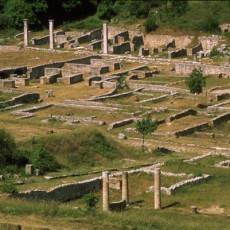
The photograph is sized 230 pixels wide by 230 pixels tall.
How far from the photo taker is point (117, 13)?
286 ft

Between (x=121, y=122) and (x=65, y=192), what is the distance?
604 inches

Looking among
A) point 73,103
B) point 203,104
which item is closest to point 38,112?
point 73,103

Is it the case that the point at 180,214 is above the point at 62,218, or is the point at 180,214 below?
below

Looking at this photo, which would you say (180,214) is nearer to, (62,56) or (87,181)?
(87,181)

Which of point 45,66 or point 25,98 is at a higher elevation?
point 45,66

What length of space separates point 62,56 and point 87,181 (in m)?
38.1

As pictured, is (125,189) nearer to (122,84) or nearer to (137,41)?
(122,84)

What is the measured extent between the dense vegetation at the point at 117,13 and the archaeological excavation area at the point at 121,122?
205cm

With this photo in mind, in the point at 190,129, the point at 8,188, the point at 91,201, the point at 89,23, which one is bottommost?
the point at 190,129

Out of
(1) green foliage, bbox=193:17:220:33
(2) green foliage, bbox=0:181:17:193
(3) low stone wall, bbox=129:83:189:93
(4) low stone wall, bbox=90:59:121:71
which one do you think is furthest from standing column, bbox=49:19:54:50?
(2) green foliage, bbox=0:181:17:193

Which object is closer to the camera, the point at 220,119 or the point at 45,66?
the point at 220,119

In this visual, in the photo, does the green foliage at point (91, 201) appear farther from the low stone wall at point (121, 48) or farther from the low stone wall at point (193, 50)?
the low stone wall at point (121, 48)

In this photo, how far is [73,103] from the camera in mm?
54469

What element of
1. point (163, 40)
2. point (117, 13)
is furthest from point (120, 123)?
point (117, 13)
